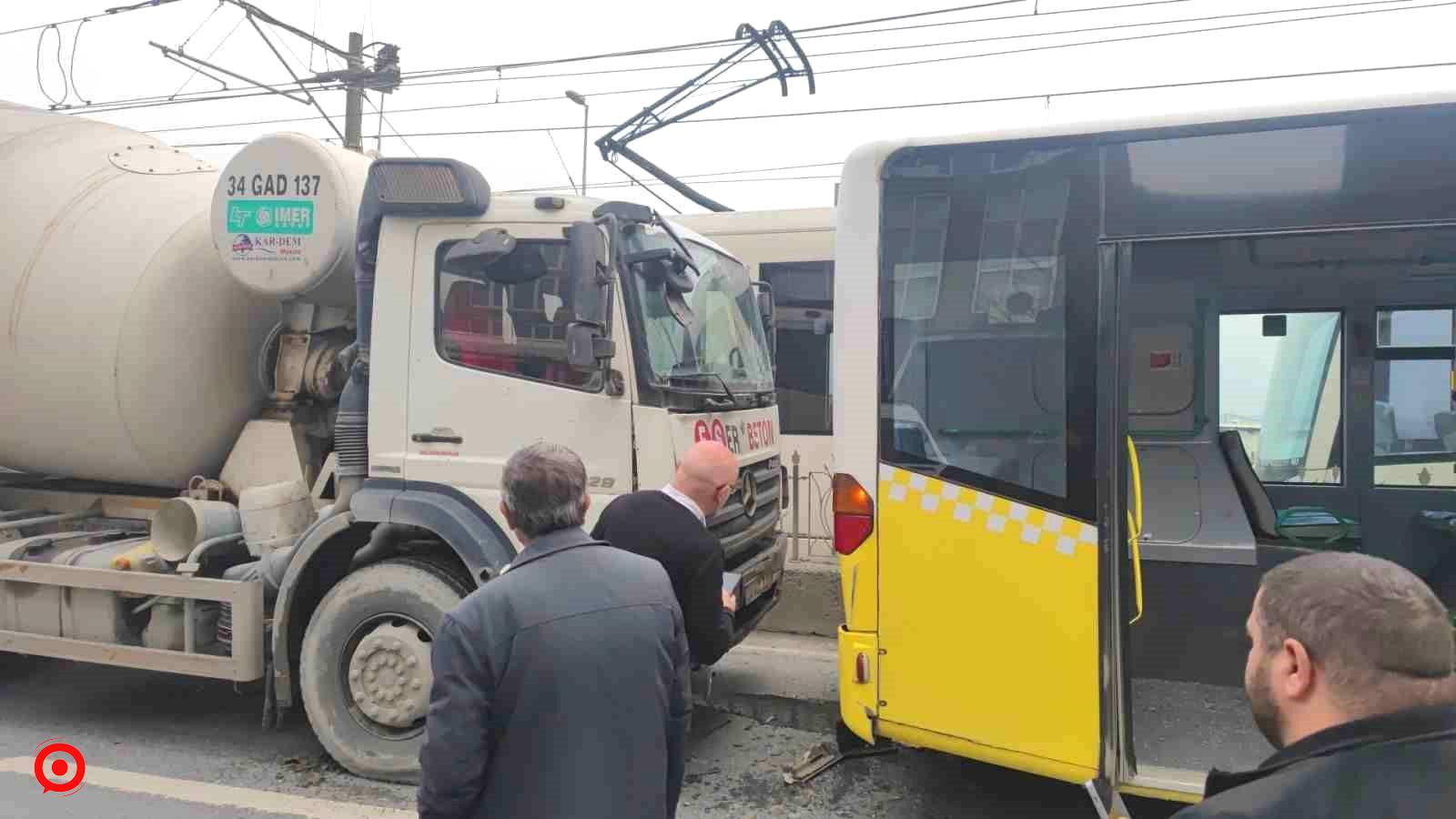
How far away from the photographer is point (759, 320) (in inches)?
226

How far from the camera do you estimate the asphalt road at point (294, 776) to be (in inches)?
169

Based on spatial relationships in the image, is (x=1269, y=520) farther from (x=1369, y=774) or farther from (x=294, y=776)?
(x=294, y=776)

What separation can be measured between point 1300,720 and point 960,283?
262 centimetres

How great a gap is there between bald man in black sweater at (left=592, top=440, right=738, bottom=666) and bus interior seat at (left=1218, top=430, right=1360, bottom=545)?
11.7ft

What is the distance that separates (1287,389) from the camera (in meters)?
5.79

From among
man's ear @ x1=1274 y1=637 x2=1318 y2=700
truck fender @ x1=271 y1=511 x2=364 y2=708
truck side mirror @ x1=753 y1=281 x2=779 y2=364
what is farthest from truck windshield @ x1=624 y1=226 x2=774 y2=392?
man's ear @ x1=1274 y1=637 x2=1318 y2=700

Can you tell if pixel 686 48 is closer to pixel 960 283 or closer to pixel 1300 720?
pixel 960 283

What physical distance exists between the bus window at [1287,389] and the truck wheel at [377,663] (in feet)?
15.3

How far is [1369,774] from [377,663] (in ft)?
13.8

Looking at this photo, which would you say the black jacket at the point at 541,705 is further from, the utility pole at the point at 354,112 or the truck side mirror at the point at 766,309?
the utility pole at the point at 354,112

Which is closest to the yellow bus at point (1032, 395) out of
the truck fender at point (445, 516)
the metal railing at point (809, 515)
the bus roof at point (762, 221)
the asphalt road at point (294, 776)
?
the asphalt road at point (294, 776)

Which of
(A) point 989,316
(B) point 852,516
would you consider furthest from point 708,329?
(A) point 989,316

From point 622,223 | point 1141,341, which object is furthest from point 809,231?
point 622,223

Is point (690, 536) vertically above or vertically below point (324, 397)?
below
